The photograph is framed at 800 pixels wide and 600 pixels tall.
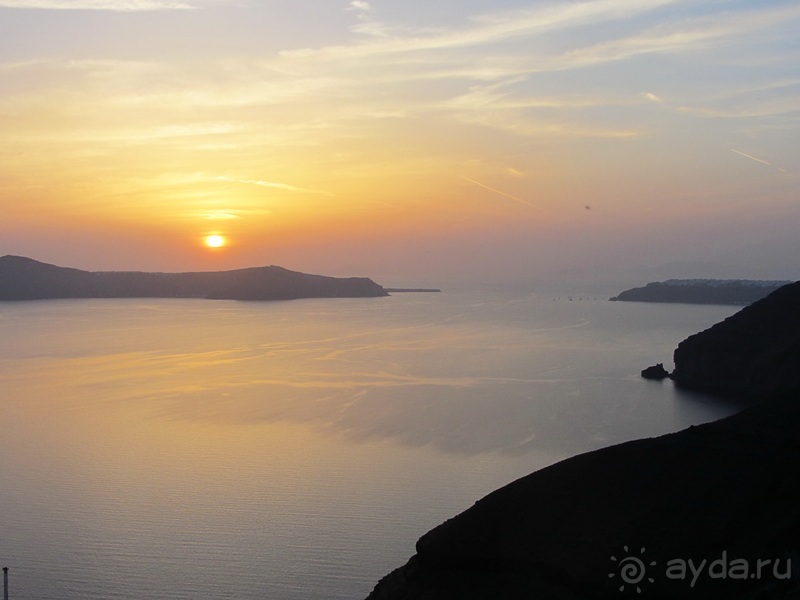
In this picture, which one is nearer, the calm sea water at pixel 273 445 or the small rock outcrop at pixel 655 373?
the calm sea water at pixel 273 445

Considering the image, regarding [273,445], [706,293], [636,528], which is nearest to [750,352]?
[273,445]

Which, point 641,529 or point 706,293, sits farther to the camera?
point 706,293

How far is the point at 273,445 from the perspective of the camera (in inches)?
1163

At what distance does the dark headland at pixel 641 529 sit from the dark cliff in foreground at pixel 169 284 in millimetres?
151323

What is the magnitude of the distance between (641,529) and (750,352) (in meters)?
33.7

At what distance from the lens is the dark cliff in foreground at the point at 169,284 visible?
16575 cm

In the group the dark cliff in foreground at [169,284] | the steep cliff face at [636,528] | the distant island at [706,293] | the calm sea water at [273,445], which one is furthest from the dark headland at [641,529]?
the dark cliff in foreground at [169,284]

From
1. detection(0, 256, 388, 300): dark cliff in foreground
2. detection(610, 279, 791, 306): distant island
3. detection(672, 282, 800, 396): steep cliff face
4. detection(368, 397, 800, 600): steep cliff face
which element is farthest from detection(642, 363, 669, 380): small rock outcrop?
detection(0, 256, 388, 300): dark cliff in foreground

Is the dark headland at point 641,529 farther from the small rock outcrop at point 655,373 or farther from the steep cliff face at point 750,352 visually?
the small rock outcrop at point 655,373

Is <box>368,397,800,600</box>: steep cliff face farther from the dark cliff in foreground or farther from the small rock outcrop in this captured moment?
the dark cliff in foreground

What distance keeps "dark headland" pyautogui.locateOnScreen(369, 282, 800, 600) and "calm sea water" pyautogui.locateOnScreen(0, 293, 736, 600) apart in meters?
3.12

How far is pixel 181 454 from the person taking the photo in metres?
28.1

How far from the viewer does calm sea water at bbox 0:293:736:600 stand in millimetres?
17750

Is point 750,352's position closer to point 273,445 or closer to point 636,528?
point 273,445
